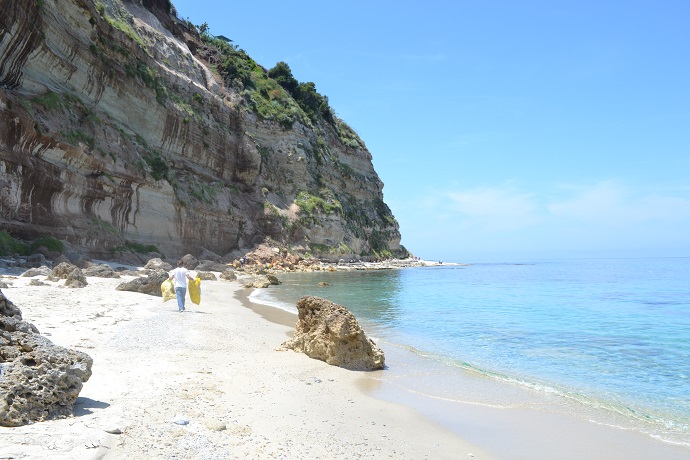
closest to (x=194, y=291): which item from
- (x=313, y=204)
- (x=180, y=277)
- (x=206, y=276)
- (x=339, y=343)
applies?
(x=180, y=277)

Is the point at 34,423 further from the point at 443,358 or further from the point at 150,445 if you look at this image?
the point at 443,358

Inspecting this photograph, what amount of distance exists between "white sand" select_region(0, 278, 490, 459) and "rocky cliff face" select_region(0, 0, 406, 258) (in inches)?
662

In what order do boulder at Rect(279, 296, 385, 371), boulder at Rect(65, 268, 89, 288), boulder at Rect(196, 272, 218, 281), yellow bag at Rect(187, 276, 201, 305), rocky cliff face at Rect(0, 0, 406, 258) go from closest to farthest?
boulder at Rect(279, 296, 385, 371)
boulder at Rect(65, 268, 89, 288)
yellow bag at Rect(187, 276, 201, 305)
rocky cliff face at Rect(0, 0, 406, 258)
boulder at Rect(196, 272, 218, 281)

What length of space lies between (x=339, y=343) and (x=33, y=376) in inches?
199

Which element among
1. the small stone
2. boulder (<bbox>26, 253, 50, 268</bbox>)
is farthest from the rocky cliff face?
the small stone

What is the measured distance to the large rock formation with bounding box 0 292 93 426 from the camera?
3814mm

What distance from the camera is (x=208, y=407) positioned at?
4906 mm

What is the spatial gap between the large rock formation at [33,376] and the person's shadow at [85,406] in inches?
4.1

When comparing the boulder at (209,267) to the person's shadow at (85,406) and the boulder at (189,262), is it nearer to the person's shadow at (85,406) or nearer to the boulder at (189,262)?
the boulder at (189,262)

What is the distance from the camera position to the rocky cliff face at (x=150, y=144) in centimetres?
2312

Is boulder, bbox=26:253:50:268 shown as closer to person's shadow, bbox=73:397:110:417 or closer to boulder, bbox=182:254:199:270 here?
boulder, bbox=182:254:199:270

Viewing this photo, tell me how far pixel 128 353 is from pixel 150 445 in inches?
140

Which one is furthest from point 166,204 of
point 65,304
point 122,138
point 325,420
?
point 325,420

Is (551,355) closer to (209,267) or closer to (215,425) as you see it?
(215,425)
